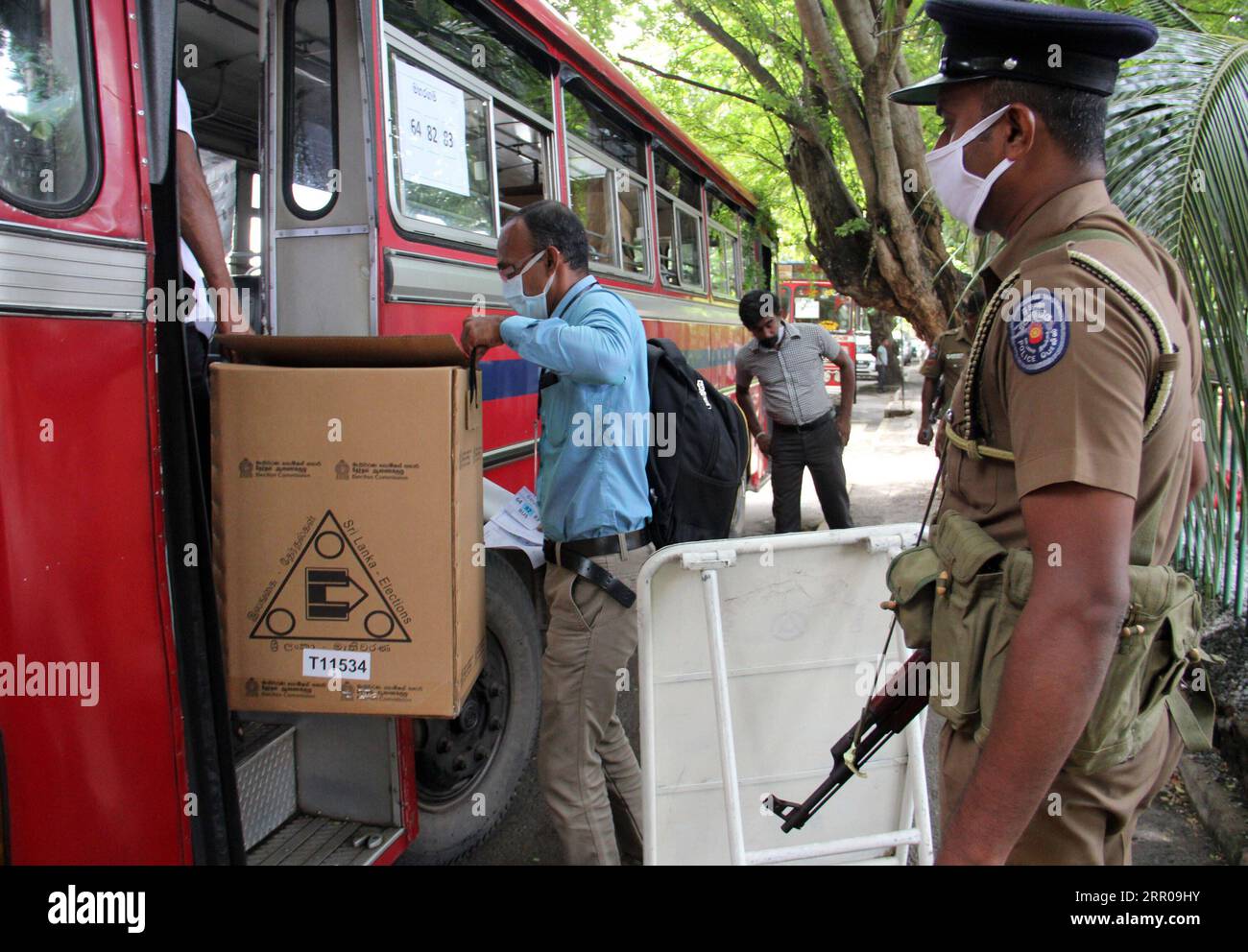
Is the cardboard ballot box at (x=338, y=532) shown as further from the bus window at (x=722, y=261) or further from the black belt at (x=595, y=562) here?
the bus window at (x=722, y=261)

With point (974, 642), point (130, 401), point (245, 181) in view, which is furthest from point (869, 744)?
point (245, 181)

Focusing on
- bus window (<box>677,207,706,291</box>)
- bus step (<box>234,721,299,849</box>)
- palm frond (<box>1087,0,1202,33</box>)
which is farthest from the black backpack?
bus window (<box>677,207,706,291</box>)

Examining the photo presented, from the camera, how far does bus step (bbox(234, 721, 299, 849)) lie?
2.50 meters

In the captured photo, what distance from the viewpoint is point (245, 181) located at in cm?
468

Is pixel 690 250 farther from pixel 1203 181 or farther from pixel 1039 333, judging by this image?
pixel 1039 333

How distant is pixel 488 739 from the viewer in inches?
126

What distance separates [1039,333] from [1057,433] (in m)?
0.14

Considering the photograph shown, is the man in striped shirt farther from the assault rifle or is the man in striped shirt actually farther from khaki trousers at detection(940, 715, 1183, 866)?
khaki trousers at detection(940, 715, 1183, 866)

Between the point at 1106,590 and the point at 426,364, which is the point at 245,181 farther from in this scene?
the point at 1106,590

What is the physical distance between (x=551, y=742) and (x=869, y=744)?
1101mm

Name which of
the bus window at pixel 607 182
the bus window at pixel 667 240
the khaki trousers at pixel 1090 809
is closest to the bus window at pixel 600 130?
the bus window at pixel 607 182

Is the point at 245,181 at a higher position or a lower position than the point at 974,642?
higher

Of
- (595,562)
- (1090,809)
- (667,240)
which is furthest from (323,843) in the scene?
(667,240)

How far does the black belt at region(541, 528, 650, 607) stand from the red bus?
0.58 metres
